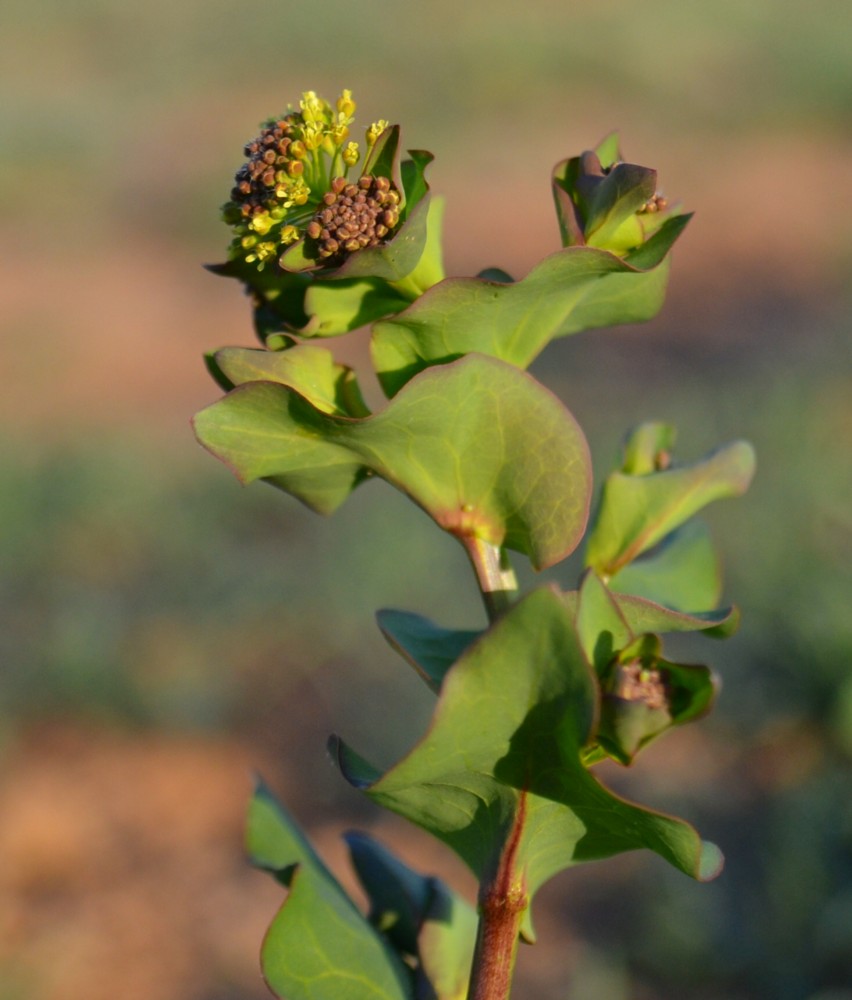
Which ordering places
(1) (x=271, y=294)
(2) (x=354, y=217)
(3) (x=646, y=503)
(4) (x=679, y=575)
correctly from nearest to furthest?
(2) (x=354, y=217)
(1) (x=271, y=294)
(3) (x=646, y=503)
(4) (x=679, y=575)

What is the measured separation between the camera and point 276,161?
0.83 meters

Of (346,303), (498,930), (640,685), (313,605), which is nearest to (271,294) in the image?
(346,303)

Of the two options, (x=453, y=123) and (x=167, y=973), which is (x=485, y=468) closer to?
(x=167, y=973)

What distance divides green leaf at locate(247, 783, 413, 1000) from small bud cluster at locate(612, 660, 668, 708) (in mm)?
346

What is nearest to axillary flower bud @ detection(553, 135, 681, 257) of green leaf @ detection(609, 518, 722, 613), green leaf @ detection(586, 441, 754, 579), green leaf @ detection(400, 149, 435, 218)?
green leaf @ detection(400, 149, 435, 218)

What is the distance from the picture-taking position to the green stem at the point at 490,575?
2.94ft

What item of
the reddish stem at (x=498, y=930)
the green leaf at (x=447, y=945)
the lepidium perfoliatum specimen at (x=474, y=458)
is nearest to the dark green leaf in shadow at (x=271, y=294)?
the lepidium perfoliatum specimen at (x=474, y=458)

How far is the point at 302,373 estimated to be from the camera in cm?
86

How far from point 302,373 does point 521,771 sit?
320 mm

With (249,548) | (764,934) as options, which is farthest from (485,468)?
(249,548)

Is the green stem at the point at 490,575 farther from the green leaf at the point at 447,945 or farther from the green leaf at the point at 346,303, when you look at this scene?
the green leaf at the point at 447,945

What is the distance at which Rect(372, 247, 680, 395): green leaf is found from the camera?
2.65 feet

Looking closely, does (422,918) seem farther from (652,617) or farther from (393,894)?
(652,617)

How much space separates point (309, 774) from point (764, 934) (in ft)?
5.35
